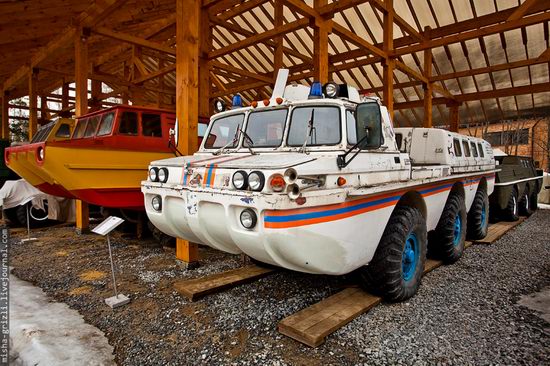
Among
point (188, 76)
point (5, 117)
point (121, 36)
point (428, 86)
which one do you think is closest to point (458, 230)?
point (188, 76)

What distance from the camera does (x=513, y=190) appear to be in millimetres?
8281

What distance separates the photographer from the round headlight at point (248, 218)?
2480 mm

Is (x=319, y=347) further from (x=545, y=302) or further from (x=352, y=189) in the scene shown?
(x=545, y=302)

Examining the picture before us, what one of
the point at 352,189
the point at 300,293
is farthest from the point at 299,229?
the point at 300,293

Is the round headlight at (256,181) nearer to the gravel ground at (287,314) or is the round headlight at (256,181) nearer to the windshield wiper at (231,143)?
the gravel ground at (287,314)

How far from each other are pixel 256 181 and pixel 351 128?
4.07 feet

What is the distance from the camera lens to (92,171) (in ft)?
16.5

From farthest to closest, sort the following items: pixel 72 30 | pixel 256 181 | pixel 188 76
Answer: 1. pixel 72 30
2. pixel 188 76
3. pixel 256 181

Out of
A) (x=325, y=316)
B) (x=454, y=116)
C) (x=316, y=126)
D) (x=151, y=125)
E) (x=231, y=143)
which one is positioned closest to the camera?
(x=325, y=316)

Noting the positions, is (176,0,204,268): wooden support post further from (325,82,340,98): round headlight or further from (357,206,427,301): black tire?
(357,206,427,301): black tire

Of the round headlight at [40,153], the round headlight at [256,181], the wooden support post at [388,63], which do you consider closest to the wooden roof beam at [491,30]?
the wooden support post at [388,63]

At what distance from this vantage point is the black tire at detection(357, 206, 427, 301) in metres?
3.25

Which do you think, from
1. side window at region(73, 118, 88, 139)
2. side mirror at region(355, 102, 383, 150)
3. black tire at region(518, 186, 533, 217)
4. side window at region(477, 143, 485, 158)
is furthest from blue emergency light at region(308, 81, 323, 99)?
black tire at region(518, 186, 533, 217)

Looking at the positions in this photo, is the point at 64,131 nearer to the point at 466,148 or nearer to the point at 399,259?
the point at 399,259
